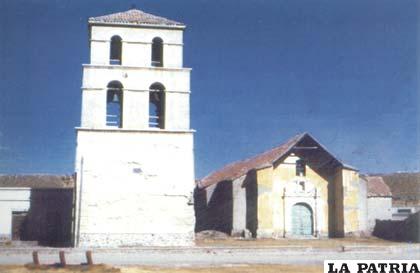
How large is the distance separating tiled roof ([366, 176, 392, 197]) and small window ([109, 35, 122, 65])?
72.2 feet

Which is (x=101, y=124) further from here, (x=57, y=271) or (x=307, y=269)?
(x=307, y=269)

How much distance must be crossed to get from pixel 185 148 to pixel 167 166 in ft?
4.00

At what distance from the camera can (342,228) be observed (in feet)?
110

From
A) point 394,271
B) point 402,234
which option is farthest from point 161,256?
point 402,234

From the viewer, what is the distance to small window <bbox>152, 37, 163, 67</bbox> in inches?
1055

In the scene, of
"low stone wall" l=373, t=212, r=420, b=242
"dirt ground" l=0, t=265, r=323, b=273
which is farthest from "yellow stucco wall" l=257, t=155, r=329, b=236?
"dirt ground" l=0, t=265, r=323, b=273

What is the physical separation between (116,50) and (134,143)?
557cm

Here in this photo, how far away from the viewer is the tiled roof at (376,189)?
3981 cm

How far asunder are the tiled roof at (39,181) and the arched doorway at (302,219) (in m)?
17.8

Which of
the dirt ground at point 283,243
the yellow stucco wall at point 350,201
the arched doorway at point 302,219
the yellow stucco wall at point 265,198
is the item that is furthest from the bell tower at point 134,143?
the yellow stucco wall at point 350,201

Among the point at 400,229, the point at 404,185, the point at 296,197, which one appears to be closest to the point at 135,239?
the point at 296,197

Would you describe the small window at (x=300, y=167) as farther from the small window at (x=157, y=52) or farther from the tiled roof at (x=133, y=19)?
the tiled roof at (x=133, y=19)

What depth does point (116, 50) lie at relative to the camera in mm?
27859

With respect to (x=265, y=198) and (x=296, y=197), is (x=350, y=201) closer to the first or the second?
(x=296, y=197)
